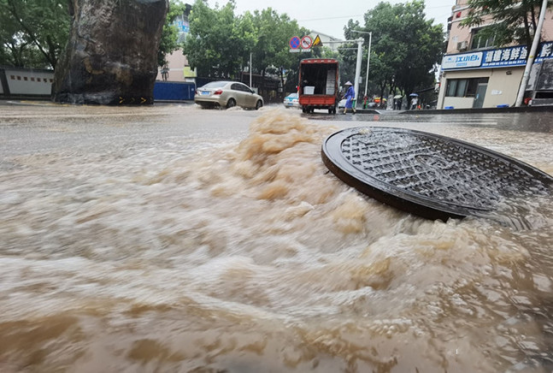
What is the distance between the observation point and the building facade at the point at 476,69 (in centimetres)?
1631

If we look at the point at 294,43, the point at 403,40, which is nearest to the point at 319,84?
the point at 294,43

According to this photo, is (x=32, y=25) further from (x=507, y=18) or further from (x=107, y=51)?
(x=507, y=18)

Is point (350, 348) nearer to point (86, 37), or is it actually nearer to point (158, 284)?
point (158, 284)

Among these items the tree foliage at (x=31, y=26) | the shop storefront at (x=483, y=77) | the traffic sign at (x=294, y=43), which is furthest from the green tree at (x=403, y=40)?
the tree foliage at (x=31, y=26)

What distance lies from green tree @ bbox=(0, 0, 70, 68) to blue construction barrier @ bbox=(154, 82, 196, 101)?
6.34m

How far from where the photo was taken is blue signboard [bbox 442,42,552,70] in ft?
52.3

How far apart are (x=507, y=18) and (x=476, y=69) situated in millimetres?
5682

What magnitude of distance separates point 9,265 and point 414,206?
78.4 inches

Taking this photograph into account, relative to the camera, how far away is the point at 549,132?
436 mm

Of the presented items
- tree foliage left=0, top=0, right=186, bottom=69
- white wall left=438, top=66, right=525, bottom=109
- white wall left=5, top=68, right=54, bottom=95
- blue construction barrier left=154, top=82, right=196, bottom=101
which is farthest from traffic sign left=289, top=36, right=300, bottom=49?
white wall left=5, top=68, right=54, bottom=95

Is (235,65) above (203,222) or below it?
above

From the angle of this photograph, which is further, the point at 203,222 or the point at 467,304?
the point at 203,222

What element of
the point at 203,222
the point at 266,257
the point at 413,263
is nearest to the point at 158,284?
the point at 266,257

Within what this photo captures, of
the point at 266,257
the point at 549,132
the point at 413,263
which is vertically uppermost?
the point at 549,132
